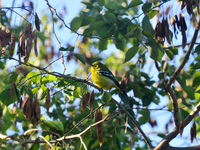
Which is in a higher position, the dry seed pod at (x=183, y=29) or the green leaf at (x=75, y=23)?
the green leaf at (x=75, y=23)

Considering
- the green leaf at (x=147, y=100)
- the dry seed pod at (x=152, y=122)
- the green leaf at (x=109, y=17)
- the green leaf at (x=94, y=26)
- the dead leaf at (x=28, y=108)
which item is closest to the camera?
the dead leaf at (x=28, y=108)

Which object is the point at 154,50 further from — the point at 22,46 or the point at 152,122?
the point at 152,122

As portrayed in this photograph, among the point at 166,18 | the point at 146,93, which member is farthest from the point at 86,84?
the point at 146,93

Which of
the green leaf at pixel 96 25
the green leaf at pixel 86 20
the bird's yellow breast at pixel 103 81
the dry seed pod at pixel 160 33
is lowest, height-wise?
the bird's yellow breast at pixel 103 81

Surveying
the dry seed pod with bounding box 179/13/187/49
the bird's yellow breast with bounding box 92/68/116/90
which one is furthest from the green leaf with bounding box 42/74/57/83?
the bird's yellow breast with bounding box 92/68/116/90

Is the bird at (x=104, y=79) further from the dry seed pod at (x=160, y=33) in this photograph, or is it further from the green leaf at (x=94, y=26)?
the dry seed pod at (x=160, y=33)

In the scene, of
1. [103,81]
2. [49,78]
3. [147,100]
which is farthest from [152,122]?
[49,78]

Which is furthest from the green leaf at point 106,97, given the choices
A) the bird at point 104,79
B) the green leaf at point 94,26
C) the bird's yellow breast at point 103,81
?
the bird's yellow breast at point 103,81

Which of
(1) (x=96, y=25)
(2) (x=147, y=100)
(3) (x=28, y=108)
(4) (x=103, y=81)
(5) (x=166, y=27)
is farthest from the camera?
(4) (x=103, y=81)

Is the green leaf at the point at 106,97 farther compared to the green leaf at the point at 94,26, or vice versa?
the green leaf at the point at 94,26

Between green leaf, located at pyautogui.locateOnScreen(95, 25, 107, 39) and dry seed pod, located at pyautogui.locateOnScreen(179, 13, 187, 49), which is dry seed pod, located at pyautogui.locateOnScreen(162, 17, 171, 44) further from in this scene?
green leaf, located at pyautogui.locateOnScreen(95, 25, 107, 39)

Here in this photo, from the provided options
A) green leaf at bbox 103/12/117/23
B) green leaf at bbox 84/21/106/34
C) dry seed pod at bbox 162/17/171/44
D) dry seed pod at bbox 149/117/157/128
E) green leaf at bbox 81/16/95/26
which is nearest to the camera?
dry seed pod at bbox 162/17/171/44

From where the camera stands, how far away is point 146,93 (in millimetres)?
4461

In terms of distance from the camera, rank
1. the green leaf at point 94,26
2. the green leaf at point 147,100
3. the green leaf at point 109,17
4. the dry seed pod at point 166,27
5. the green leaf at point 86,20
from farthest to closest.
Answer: the green leaf at point 147,100, the green leaf at point 109,17, the green leaf at point 86,20, the green leaf at point 94,26, the dry seed pod at point 166,27
